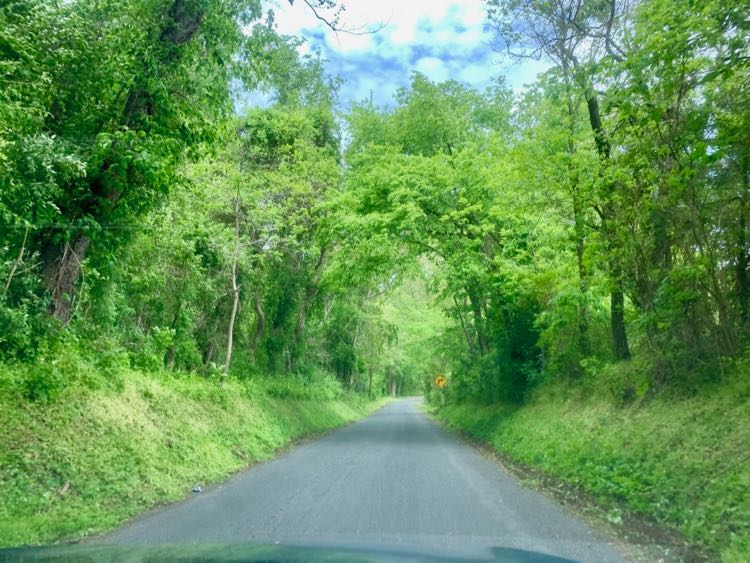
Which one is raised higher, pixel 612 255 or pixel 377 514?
pixel 612 255

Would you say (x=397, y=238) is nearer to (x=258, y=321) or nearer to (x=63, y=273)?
(x=258, y=321)

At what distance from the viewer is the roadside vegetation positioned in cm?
721

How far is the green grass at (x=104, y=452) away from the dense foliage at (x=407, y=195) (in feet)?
2.15

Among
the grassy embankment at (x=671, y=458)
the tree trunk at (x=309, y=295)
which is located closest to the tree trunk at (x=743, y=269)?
the grassy embankment at (x=671, y=458)

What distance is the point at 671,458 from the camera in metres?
7.39

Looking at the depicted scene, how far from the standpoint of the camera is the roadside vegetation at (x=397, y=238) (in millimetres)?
7211

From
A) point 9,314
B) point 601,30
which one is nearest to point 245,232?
point 9,314

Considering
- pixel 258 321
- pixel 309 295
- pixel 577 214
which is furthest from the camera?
pixel 309 295

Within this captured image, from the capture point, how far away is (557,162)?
11922 mm

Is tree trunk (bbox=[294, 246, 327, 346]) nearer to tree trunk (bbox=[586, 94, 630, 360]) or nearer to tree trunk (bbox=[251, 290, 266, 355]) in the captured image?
tree trunk (bbox=[251, 290, 266, 355])

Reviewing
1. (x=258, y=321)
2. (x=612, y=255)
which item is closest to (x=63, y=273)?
(x=612, y=255)

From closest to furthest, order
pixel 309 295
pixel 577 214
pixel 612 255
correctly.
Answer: pixel 612 255 < pixel 577 214 < pixel 309 295

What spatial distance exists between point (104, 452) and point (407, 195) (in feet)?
40.3

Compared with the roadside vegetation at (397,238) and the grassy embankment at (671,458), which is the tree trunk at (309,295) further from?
the grassy embankment at (671,458)
